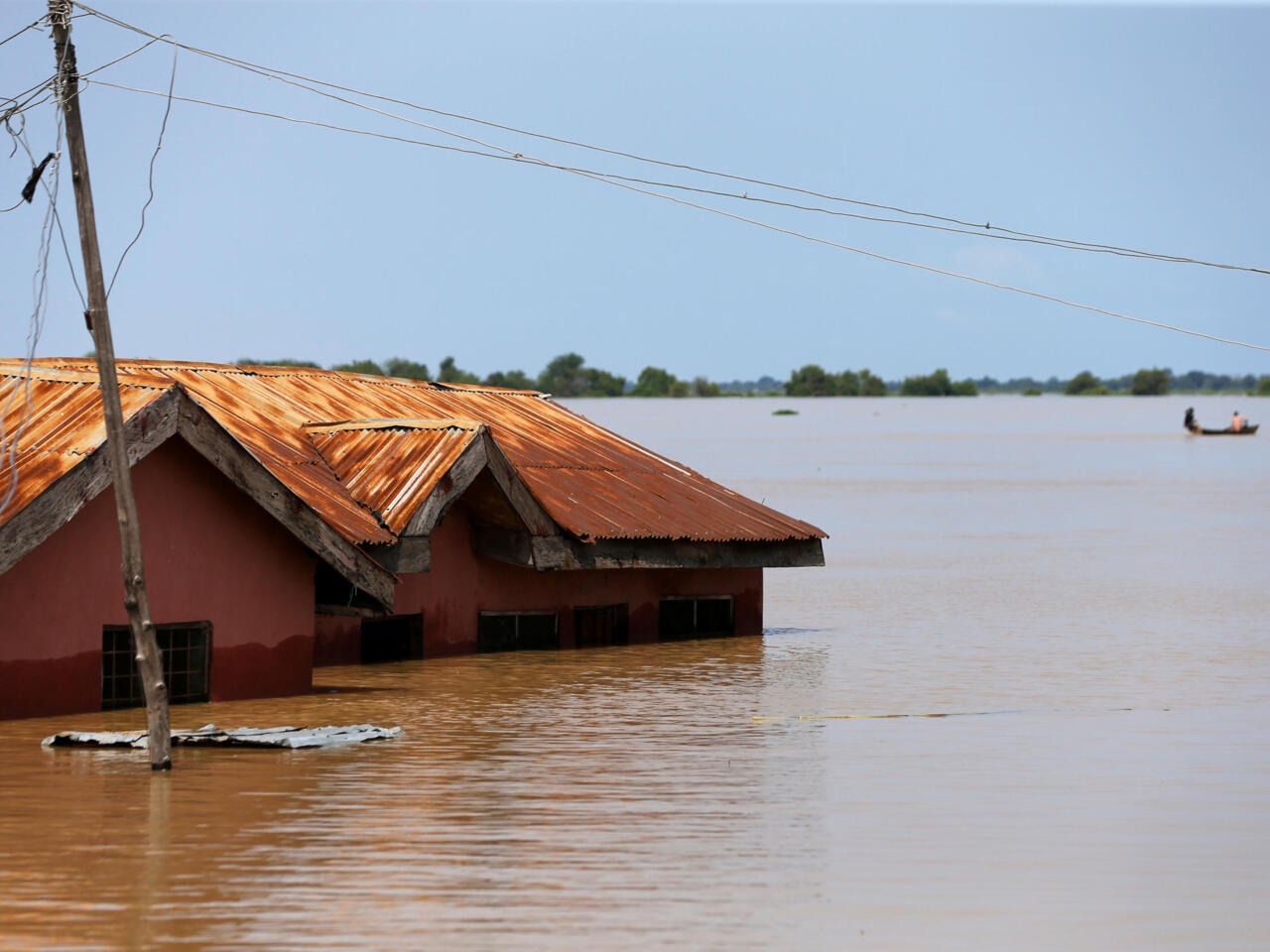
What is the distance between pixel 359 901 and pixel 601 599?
58.5ft

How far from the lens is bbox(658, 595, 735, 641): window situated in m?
31.7

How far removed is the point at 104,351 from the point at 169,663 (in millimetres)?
6188

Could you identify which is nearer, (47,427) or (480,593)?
(47,427)

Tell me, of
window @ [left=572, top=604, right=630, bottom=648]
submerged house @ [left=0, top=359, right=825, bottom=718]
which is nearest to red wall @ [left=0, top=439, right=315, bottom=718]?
submerged house @ [left=0, top=359, right=825, bottom=718]

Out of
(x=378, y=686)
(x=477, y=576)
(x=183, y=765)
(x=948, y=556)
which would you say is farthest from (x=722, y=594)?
(x=948, y=556)

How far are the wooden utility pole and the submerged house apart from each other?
120 inches

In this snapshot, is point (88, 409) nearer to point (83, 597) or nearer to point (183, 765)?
point (83, 597)

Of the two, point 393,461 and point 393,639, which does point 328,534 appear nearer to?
point 393,461

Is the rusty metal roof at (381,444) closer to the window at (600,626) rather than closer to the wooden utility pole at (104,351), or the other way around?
the window at (600,626)

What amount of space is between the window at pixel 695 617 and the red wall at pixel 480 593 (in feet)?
0.57

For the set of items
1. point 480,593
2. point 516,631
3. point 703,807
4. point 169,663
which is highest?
point 480,593

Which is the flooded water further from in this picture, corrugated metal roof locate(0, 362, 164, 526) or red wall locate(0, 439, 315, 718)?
corrugated metal roof locate(0, 362, 164, 526)

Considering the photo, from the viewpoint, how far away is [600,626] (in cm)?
3061

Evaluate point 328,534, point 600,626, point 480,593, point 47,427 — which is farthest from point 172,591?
point 600,626
